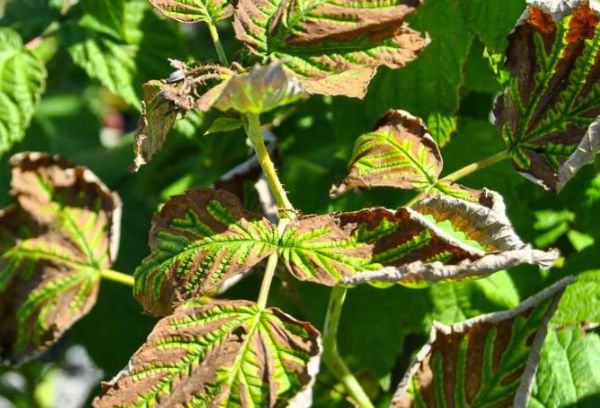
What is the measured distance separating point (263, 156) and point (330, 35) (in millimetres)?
138

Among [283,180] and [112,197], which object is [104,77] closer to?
[112,197]

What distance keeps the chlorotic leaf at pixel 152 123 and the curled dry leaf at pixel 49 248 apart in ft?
1.10

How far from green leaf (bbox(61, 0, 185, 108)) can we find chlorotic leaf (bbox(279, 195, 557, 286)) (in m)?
0.48

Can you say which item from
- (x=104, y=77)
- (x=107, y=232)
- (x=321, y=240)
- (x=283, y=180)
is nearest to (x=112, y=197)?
(x=107, y=232)

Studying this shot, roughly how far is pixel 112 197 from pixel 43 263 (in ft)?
0.39

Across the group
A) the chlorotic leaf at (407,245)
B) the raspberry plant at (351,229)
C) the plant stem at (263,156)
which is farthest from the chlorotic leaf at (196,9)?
the chlorotic leaf at (407,245)

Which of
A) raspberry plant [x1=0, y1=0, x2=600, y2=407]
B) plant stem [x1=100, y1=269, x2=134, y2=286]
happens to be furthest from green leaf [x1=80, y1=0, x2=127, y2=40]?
plant stem [x1=100, y1=269, x2=134, y2=286]

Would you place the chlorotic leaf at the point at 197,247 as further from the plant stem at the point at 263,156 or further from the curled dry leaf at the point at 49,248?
the curled dry leaf at the point at 49,248

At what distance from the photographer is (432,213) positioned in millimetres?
850

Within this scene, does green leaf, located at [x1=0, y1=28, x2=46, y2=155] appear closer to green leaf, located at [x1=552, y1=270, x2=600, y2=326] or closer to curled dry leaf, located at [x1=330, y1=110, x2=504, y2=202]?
curled dry leaf, located at [x1=330, y1=110, x2=504, y2=202]

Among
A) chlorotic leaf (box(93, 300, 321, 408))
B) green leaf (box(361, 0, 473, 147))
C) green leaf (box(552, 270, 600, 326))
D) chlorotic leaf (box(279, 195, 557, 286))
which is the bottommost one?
green leaf (box(552, 270, 600, 326))

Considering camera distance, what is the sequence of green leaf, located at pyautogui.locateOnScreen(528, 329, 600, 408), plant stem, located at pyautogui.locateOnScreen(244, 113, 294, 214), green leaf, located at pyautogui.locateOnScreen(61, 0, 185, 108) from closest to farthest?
plant stem, located at pyautogui.locateOnScreen(244, 113, 294, 214)
green leaf, located at pyautogui.locateOnScreen(528, 329, 600, 408)
green leaf, located at pyautogui.locateOnScreen(61, 0, 185, 108)

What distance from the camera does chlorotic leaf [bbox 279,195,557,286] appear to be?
0.76m

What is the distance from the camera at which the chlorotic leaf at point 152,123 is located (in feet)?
2.66
